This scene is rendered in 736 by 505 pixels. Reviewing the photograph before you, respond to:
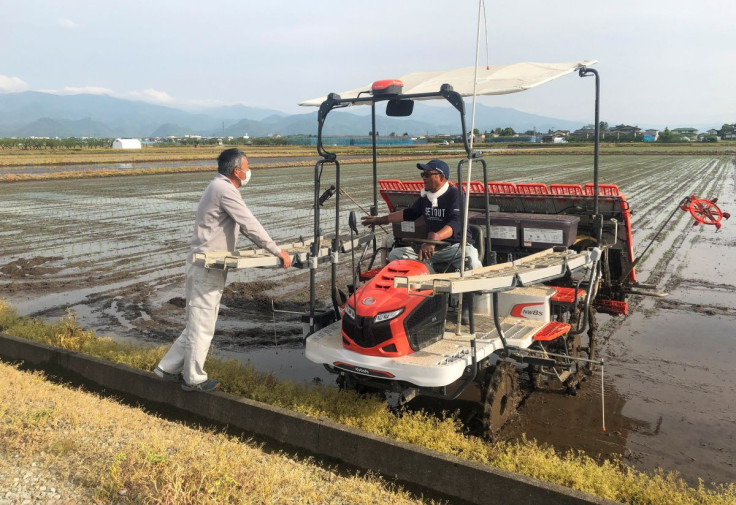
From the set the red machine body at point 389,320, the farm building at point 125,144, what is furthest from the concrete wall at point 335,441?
the farm building at point 125,144

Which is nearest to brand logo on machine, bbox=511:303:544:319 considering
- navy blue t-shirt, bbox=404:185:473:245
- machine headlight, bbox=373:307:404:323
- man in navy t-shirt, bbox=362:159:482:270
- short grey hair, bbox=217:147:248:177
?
man in navy t-shirt, bbox=362:159:482:270

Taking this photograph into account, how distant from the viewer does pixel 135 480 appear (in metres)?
3.89

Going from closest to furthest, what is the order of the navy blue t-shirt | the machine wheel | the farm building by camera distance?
the machine wheel, the navy blue t-shirt, the farm building

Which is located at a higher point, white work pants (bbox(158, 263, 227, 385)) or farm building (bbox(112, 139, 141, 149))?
farm building (bbox(112, 139, 141, 149))

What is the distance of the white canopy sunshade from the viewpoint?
521 cm

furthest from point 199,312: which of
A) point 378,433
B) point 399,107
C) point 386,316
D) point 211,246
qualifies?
point 399,107

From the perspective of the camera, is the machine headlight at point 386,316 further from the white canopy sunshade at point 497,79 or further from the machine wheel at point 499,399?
the white canopy sunshade at point 497,79

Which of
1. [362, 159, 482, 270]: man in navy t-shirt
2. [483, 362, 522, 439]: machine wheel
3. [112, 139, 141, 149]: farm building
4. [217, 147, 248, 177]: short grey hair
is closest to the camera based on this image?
[483, 362, 522, 439]: machine wheel

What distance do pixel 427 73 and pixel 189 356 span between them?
12.7ft

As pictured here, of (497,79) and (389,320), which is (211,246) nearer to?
(389,320)

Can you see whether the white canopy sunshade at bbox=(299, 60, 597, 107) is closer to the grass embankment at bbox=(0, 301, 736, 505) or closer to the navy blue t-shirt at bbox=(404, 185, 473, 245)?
the navy blue t-shirt at bbox=(404, 185, 473, 245)

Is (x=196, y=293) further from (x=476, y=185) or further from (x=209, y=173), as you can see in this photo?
(x=209, y=173)

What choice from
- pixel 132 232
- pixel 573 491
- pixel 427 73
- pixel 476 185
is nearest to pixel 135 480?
pixel 573 491

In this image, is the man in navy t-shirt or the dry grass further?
the man in navy t-shirt
